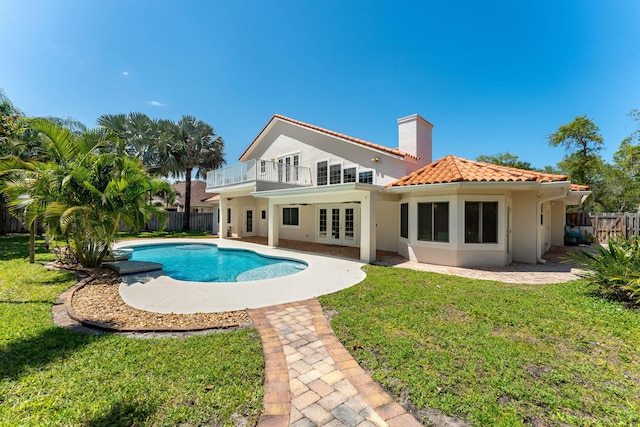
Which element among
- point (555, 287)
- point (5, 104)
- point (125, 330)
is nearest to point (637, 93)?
point (555, 287)

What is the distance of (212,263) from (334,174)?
9.13 m

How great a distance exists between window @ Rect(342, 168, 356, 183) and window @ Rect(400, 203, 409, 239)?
164 inches

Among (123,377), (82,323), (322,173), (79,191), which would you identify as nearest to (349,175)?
(322,173)

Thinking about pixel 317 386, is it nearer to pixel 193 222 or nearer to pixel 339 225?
pixel 339 225

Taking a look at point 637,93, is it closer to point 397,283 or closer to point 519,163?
point 397,283

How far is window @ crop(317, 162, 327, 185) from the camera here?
18.1 m

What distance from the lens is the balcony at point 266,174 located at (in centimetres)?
1788

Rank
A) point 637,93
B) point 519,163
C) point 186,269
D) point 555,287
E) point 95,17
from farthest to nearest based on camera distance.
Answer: point 519,163 → point 637,93 → point 186,269 → point 95,17 → point 555,287

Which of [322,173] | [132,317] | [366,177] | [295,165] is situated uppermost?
[295,165]

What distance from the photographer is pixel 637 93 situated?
18.7 m

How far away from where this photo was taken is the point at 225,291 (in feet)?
24.7

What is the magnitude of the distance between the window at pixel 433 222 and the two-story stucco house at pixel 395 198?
0.04 metres

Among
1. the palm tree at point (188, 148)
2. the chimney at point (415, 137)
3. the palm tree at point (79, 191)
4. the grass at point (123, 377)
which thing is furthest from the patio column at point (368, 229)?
the palm tree at point (188, 148)

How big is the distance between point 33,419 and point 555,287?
37.3 ft
